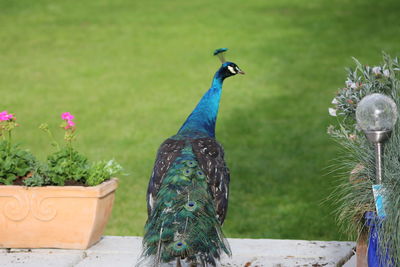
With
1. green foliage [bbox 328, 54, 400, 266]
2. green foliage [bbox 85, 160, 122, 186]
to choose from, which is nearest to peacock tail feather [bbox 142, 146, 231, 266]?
green foliage [bbox 328, 54, 400, 266]

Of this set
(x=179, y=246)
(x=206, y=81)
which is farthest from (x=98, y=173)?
(x=206, y=81)

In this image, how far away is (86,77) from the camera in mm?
14875

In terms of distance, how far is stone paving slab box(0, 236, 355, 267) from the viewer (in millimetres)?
5191

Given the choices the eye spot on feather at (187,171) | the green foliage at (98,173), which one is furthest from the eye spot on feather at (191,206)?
the green foliage at (98,173)

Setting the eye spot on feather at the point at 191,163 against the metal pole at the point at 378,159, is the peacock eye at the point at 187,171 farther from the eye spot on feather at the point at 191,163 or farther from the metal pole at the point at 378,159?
the metal pole at the point at 378,159

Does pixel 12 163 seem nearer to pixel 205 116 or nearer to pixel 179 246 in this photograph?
pixel 205 116

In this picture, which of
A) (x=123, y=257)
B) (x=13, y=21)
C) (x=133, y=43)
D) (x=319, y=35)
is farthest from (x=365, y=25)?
(x=123, y=257)

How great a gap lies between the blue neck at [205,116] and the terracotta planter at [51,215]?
72 centimetres

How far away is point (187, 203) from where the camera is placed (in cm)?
451

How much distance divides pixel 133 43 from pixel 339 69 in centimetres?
472

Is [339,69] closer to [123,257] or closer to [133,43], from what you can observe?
[133,43]

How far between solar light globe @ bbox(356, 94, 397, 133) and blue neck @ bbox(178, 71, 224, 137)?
1.35m

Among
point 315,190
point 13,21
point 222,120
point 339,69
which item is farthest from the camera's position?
point 13,21

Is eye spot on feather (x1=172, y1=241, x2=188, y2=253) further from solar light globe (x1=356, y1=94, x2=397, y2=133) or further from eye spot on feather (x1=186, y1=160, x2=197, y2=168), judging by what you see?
solar light globe (x1=356, y1=94, x2=397, y2=133)
